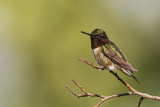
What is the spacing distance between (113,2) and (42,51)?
9.61 m

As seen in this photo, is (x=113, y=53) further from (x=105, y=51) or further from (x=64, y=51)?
(x=64, y=51)

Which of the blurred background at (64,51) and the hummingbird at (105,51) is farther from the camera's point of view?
the blurred background at (64,51)

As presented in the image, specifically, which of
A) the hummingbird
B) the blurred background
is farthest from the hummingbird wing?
the blurred background

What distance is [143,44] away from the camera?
24.1 meters

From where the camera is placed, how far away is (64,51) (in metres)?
21.4

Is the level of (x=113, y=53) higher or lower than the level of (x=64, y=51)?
lower

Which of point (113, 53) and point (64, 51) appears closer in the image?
point (113, 53)

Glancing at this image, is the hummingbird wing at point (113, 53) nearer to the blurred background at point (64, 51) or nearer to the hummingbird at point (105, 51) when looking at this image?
the hummingbird at point (105, 51)

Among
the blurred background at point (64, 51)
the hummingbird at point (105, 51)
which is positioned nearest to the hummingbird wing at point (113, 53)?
the hummingbird at point (105, 51)

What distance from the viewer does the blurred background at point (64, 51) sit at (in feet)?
66.2

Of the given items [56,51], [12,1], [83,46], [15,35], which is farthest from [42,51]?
[12,1]

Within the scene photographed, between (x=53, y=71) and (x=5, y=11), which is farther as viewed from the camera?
(x=5, y=11)

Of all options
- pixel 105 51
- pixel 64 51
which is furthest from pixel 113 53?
pixel 64 51

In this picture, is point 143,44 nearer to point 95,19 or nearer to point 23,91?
point 95,19
